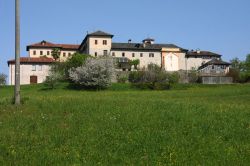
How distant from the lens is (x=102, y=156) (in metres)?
14.0

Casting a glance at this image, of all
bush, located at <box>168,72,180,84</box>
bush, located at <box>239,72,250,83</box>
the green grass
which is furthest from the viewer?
bush, located at <box>239,72,250,83</box>

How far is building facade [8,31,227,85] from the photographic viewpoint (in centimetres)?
11156

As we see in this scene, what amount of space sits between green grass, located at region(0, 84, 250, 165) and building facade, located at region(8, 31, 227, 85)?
90194 mm

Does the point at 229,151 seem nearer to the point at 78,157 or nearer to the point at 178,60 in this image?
the point at 78,157

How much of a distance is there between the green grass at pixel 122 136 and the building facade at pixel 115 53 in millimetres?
90194

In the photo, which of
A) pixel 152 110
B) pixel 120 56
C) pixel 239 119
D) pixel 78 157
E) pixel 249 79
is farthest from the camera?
pixel 120 56

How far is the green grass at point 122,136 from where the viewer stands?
1384 cm

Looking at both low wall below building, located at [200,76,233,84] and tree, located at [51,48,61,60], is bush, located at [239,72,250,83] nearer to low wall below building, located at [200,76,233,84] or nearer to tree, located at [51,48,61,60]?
low wall below building, located at [200,76,233,84]

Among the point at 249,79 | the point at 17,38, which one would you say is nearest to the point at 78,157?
the point at 17,38

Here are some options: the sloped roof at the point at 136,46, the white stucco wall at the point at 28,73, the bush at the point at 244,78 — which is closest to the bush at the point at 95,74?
the bush at the point at 244,78

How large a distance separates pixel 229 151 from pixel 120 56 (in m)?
109

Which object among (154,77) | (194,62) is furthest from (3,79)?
(194,62)

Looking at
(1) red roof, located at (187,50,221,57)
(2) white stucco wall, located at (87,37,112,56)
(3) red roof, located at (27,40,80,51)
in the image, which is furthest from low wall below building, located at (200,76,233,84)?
(3) red roof, located at (27,40,80,51)

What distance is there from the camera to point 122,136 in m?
16.2
